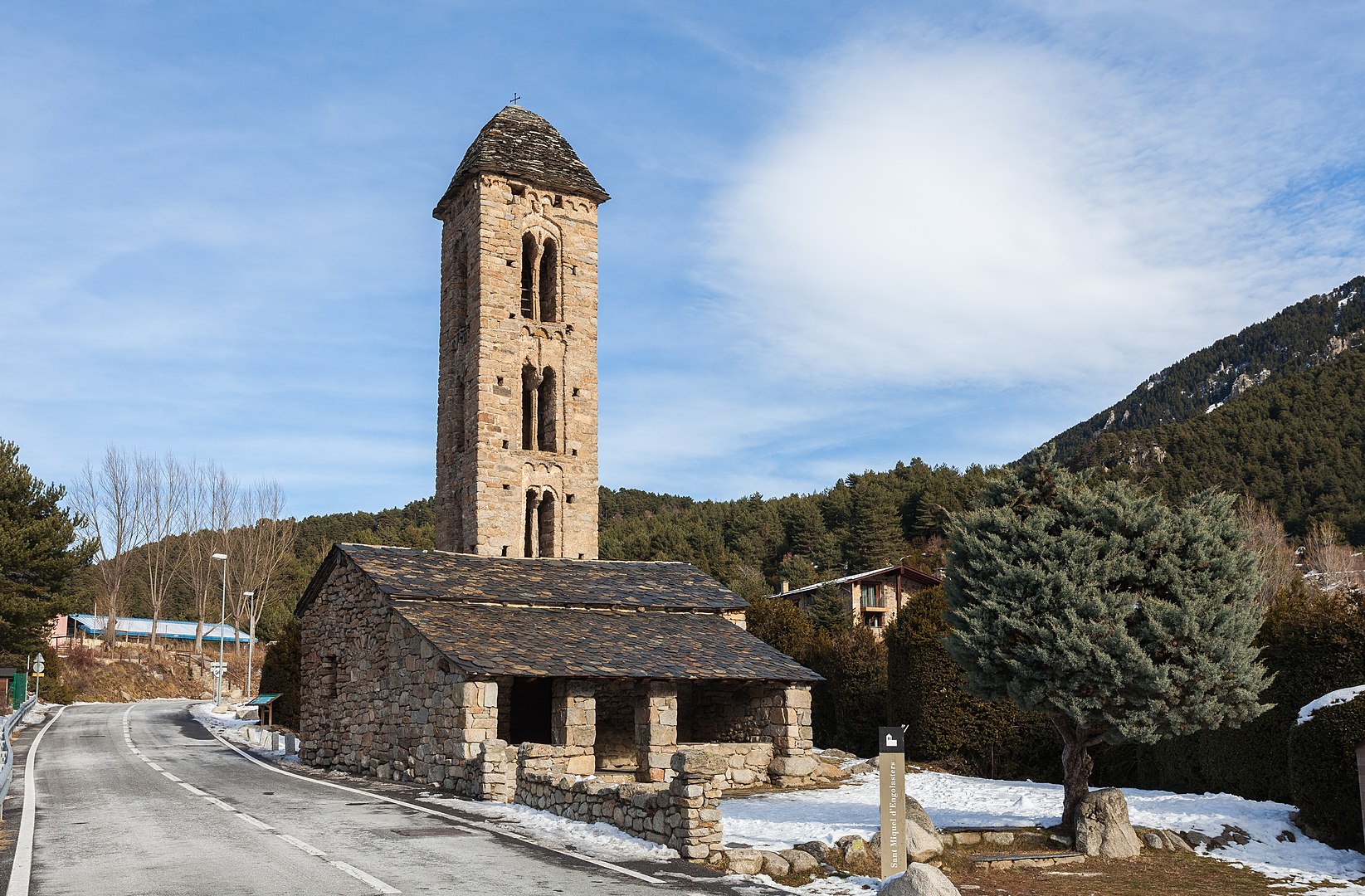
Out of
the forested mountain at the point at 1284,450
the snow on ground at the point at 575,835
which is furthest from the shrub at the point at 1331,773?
the forested mountain at the point at 1284,450

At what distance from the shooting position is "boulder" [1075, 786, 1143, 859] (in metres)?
13.3

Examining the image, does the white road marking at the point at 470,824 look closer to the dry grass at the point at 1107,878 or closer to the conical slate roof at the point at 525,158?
the dry grass at the point at 1107,878

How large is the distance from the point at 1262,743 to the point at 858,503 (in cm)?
5801

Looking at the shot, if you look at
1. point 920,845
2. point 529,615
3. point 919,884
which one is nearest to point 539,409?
point 529,615

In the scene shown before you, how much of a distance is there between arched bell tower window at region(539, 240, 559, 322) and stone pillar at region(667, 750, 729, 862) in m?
23.1

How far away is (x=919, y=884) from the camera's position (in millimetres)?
9578

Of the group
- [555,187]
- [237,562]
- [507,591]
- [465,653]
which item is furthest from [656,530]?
[465,653]

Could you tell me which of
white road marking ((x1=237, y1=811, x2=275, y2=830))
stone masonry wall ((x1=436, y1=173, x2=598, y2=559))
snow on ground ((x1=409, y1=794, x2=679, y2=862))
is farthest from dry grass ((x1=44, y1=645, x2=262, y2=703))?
snow on ground ((x1=409, y1=794, x2=679, y2=862))

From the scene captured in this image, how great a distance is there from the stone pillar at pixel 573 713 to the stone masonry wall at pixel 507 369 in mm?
11216

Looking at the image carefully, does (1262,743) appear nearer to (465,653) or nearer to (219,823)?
(465,653)

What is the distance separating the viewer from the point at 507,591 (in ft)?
78.3

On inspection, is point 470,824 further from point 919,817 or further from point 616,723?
point 616,723

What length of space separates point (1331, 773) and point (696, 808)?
8.54 meters

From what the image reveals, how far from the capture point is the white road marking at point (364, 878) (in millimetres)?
9711
